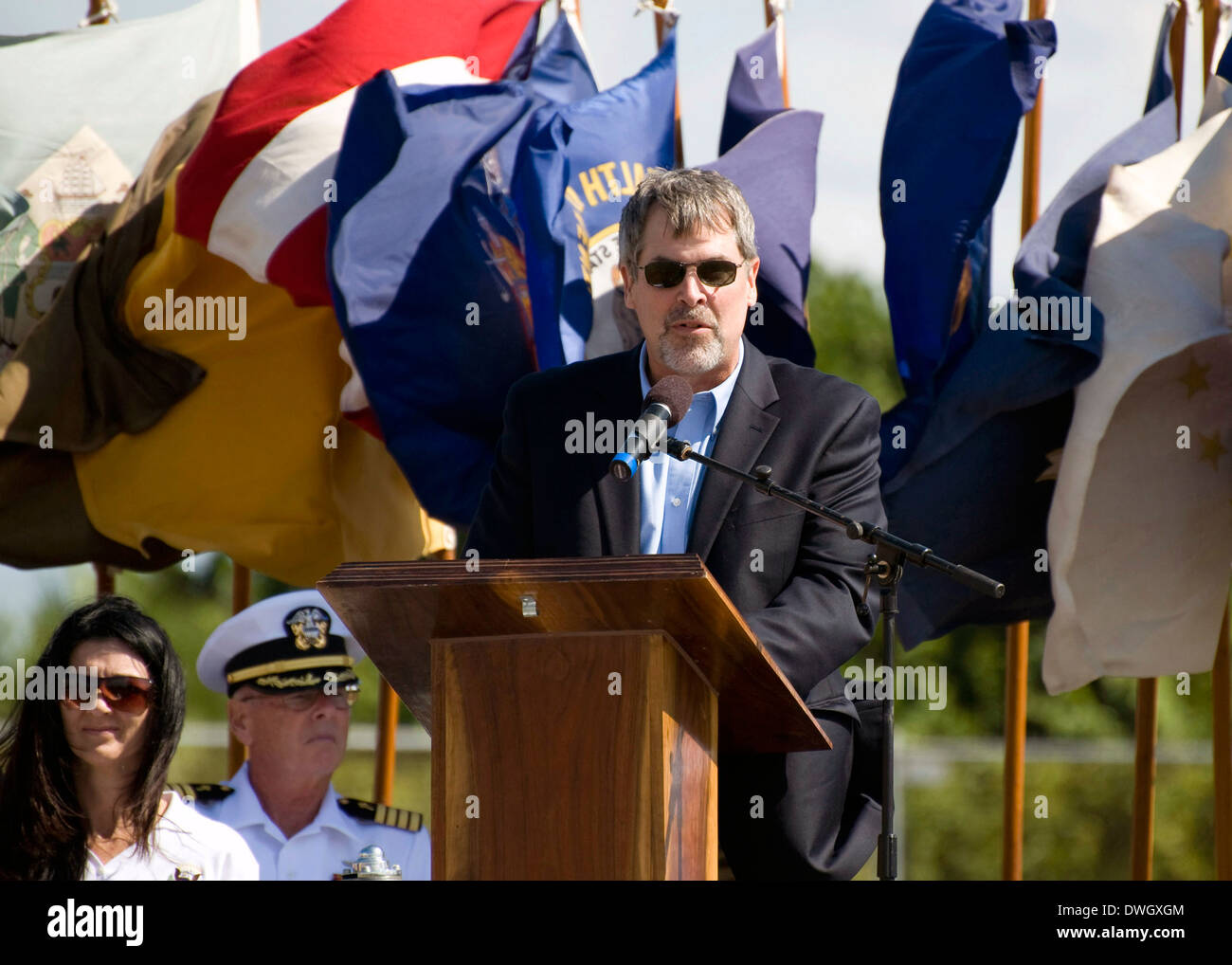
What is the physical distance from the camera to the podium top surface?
2238 millimetres

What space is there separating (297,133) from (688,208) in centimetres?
216

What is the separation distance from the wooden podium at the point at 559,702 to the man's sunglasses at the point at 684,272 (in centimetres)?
80

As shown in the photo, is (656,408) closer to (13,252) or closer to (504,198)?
(504,198)

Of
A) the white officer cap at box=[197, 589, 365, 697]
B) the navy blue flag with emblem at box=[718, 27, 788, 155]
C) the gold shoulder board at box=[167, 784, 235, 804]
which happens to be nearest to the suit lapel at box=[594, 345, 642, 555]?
the white officer cap at box=[197, 589, 365, 697]

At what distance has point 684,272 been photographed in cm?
296

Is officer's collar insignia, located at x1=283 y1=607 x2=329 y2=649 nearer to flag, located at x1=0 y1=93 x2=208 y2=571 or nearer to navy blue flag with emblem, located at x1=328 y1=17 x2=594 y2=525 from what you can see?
navy blue flag with emblem, located at x1=328 y1=17 x2=594 y2=525

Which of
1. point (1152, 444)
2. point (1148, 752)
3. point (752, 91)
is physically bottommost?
point (1148, 752)

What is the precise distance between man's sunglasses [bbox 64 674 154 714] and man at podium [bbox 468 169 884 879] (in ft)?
2.69

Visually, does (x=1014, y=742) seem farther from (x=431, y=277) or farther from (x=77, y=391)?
(x=77, y=391)

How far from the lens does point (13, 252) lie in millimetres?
5148

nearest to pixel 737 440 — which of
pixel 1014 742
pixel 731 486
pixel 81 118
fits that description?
pixel 731 486

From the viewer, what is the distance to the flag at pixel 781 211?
4422 mm
